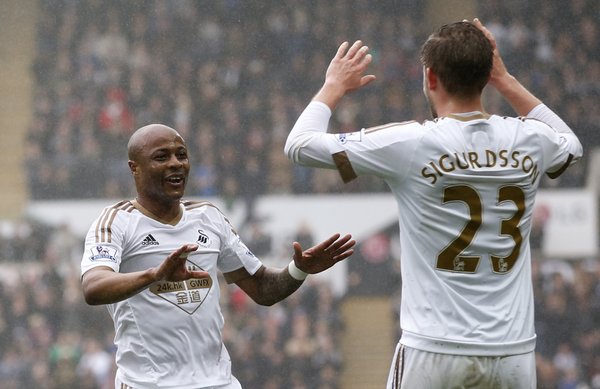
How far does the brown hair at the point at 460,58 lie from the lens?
3.30m

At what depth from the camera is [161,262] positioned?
4.13 meters

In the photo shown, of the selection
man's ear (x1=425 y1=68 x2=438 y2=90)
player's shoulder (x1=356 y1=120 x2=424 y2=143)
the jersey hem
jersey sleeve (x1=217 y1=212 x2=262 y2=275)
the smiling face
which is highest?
man's ear (x1=425 y1=68 x2=438 y2=90)

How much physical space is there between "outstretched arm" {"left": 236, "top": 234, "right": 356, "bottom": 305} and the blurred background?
8090 millimetres

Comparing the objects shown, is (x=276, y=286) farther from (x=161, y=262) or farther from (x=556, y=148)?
(x=556, y=148)

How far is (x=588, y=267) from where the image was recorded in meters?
13.1

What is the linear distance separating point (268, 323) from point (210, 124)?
3199mm

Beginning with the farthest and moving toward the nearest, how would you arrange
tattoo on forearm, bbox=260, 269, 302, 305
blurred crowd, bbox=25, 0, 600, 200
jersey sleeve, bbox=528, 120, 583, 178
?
blurred crowd, bbox=25, 0, 600, 200 < tattoo on forearm, bbox=260, 269, 302, 305 < jersey sleeve, bbox=528, 120, 583, 178

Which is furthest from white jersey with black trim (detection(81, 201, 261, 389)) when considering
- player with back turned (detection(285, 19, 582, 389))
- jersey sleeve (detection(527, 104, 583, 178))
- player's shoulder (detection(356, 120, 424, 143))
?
jersey sleeve (detection(527, 104, 583, 178))

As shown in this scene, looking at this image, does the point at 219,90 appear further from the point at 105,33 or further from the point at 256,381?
the point at 256,381

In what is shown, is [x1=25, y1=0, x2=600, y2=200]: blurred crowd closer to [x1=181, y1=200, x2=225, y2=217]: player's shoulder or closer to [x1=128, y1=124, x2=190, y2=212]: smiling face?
[x1=181, y1=200, x2=225, y2=217]: player's shoulder

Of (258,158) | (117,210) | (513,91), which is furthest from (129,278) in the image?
(258,158)

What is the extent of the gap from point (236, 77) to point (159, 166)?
10.7 m

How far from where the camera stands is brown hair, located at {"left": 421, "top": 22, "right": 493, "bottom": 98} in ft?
10.8

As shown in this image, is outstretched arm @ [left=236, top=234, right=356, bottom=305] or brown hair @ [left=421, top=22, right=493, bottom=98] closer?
brown hair @ [left=421, top=22, right=493, bottom=98]
